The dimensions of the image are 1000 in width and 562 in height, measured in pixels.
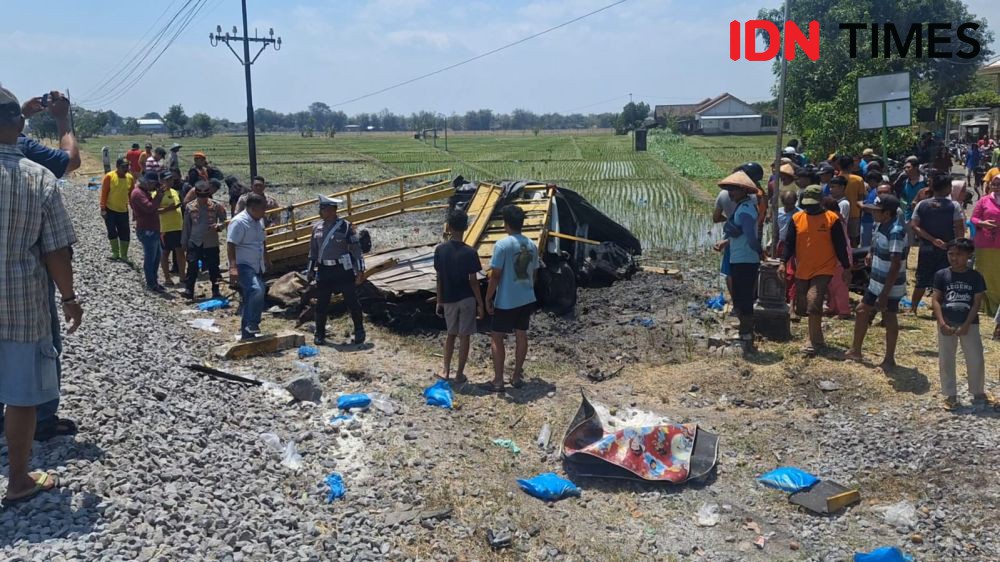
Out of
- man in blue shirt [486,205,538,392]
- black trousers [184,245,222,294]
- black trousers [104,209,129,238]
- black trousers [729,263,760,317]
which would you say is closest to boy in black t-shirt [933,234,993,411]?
black trousers [729,263,760,317]

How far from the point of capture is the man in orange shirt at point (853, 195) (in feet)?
32.9

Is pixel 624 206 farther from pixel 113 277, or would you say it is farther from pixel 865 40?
pixel 113 277

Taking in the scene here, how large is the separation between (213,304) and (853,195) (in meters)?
8.33

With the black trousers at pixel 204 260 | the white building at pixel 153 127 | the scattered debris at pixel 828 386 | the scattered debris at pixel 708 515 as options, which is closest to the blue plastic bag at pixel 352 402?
the scattered debris at pixel 708 515

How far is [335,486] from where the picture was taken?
199 inches

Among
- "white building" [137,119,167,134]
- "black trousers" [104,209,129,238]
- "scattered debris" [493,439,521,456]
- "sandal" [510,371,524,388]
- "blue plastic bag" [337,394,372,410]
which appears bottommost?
"scattered debris" [493,439,521,456]

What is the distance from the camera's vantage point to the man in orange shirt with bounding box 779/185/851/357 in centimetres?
754

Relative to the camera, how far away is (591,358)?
8.52 m

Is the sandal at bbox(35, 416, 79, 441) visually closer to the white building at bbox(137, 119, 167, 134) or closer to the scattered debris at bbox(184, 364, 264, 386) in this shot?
the scattered debris at bbox(184, 364, 264, 386)

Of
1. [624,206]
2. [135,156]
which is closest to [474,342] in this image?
[135,156]

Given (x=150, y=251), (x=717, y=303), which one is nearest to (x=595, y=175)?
(x=717, y=303)

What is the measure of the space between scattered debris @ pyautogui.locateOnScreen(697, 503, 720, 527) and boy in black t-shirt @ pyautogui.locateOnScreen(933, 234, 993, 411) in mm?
2460

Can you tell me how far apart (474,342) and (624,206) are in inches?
510

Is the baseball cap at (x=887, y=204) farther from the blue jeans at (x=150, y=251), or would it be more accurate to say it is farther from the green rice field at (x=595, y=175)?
the blue jeans at (x=150, y=251)
